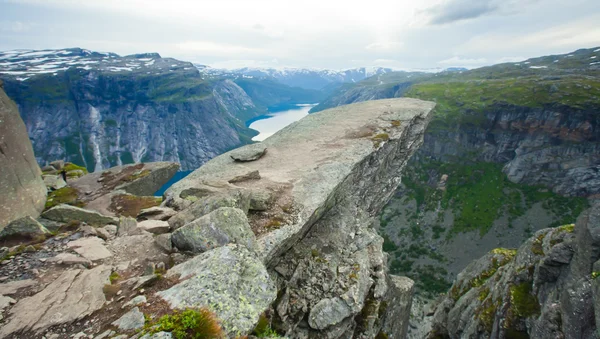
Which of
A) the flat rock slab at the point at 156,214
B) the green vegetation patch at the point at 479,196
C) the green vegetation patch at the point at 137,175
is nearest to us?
the flat rock slab at the point at 156,214

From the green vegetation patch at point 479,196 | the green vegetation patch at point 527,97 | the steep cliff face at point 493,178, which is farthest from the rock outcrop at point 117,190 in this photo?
the green vegetation patch at point 527,97

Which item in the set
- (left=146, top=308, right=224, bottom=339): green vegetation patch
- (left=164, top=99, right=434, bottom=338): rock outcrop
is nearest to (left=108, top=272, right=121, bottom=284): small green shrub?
(left=164, top=99, right=434, bottom=338): rock outcrop

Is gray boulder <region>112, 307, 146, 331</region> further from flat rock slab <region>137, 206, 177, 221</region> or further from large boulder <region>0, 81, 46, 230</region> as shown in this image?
large boulder <region>0, 81, 46, 230</region>

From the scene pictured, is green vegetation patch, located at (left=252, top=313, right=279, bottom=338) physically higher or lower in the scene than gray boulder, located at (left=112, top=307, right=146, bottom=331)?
lower

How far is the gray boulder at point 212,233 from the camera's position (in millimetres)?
12398

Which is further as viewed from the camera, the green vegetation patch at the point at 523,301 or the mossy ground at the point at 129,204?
the green vegetation patch at the point at 523,301

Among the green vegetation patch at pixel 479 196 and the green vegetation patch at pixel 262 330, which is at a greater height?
the green vegetation patch at pixel 262 330

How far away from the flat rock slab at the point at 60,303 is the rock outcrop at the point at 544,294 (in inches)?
897

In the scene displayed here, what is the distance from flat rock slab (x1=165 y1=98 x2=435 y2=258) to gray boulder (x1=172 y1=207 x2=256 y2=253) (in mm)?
2167

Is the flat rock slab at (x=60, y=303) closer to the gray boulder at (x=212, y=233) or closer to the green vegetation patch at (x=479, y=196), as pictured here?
the gray boulder at (x=212, y=233)

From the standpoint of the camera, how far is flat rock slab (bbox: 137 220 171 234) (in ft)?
48.3

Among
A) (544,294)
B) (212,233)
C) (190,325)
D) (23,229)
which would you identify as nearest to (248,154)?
(212,233)

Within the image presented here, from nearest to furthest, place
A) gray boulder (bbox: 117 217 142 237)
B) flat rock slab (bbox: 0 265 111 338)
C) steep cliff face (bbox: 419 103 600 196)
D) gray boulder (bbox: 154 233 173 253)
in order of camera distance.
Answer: flat rock slab (bbox: 0 265 111 338)
gray boulder (bbox: 154 233 173 253)
gray boulder (bbox: 117 217 142 237)
steep cliff face (bbox: 419 103 600 196)

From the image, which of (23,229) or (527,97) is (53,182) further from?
(527,97)
